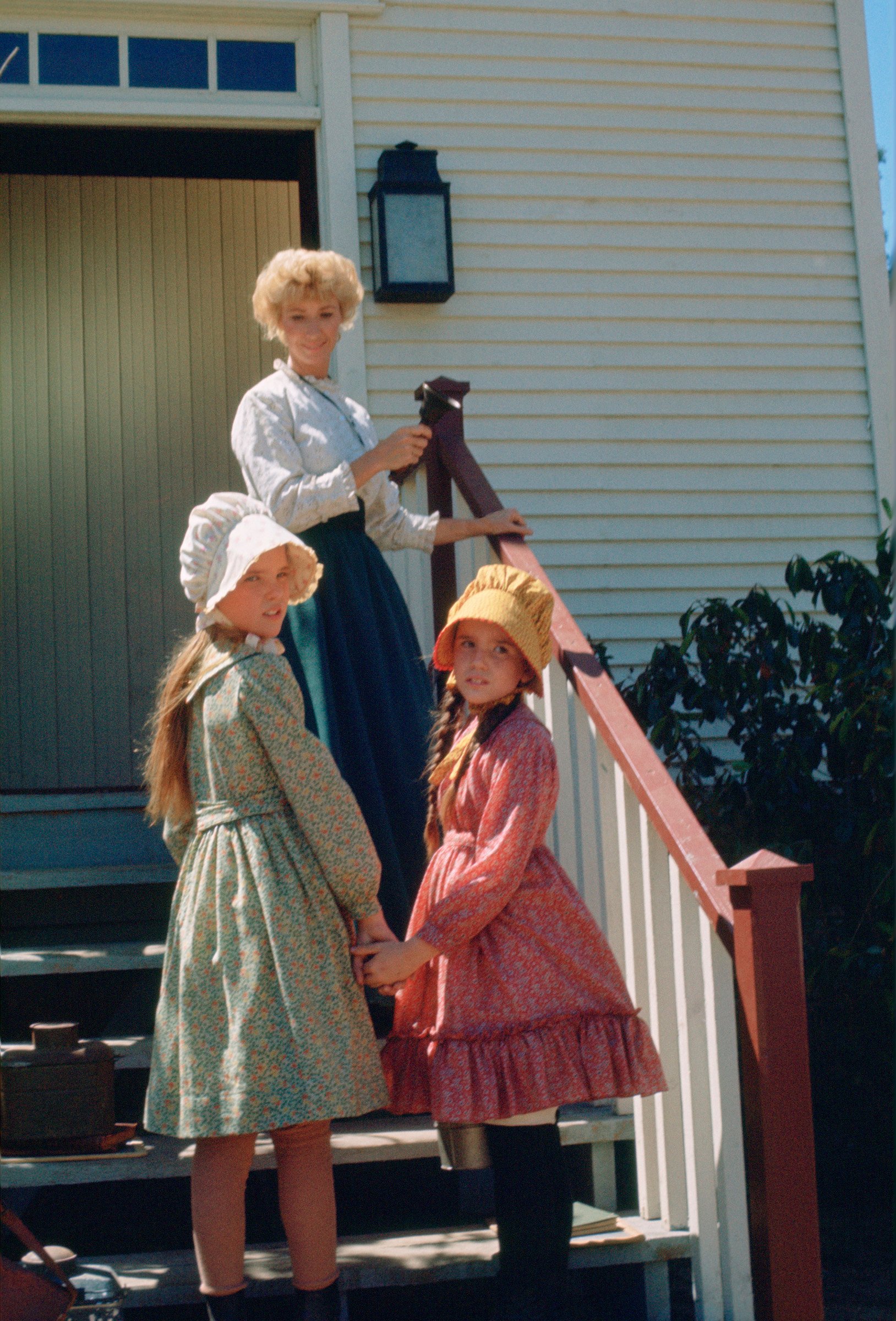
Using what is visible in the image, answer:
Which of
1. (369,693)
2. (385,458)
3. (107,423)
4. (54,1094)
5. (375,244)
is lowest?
(54,1094)

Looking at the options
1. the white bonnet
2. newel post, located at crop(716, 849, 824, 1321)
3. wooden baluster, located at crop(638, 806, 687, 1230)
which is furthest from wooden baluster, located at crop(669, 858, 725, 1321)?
the white bonnet

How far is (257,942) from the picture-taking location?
6.43ft

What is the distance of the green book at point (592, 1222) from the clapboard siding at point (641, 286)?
7.61ft

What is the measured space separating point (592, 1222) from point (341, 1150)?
0.48 meters

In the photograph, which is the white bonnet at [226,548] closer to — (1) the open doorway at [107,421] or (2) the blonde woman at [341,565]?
(2) the blonde woman at [341,565]

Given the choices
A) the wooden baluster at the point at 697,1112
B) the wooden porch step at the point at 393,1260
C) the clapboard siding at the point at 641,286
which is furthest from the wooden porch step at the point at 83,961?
the clapboard siding at the point at 641,286

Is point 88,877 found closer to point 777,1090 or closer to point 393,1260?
point 393,1260

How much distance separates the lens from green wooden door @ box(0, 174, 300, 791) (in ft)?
17.9

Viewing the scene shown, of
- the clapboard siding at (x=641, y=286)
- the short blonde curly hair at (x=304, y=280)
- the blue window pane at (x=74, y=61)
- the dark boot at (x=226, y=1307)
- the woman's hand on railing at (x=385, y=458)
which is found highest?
the blue window pane at (x=74, y=61)

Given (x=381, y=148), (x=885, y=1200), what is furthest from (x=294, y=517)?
(x=885, y=1200)

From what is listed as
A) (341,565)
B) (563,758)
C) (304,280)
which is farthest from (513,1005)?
(304,280)

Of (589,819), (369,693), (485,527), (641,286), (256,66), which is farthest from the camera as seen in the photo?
(641,286)

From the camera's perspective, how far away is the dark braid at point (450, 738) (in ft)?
7.27

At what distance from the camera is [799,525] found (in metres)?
4.62
